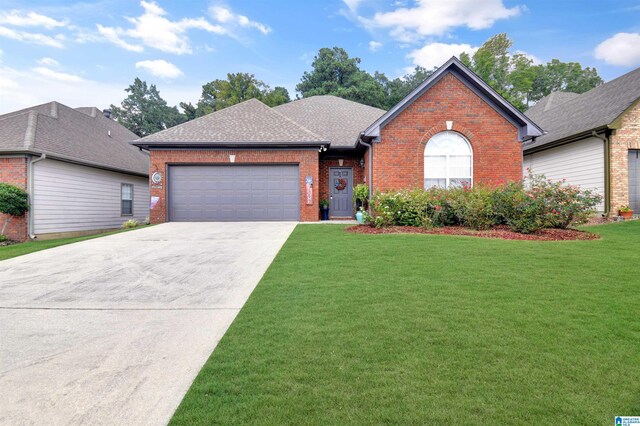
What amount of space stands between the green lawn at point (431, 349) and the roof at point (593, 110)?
10548 mm

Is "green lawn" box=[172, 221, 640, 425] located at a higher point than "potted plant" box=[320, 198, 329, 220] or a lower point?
lower

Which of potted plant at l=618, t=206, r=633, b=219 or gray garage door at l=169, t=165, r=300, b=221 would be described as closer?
potted plant at l=618, t=206, r=633, b=219

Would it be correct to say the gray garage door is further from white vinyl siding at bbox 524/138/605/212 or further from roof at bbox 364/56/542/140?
white vinyl siding at bbox 524/138/605/212

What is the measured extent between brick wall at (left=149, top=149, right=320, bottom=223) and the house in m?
0.04

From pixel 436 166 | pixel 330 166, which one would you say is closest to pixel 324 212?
pixel 330 166

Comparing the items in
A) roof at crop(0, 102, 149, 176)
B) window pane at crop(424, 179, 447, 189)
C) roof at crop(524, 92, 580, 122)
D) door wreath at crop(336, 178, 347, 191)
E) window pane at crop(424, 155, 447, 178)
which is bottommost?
window pane at crop(424, 179, 447, 189)

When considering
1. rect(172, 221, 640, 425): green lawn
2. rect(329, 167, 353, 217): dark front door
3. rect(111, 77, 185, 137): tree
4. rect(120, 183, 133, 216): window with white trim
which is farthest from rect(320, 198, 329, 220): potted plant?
rect(111, 77, 185, 137): tree

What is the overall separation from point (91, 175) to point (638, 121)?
869 inches

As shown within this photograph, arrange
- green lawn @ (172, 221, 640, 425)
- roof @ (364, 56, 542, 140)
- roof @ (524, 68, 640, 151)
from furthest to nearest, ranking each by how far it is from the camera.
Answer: roof @ (524, 68, 640, 151)
roof @ (364, 56, 542, 140)
green lawn @ (172, 221, 640, 425)

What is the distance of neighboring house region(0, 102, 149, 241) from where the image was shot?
11828 mm

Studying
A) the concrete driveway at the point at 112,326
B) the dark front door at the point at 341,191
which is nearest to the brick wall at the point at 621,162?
the dark front door at the point at 341,191

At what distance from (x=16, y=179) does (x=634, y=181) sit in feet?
73.6

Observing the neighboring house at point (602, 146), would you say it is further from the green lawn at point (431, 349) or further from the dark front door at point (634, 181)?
the green lawn at point (431, 349)

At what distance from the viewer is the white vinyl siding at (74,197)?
1229 centimetres
